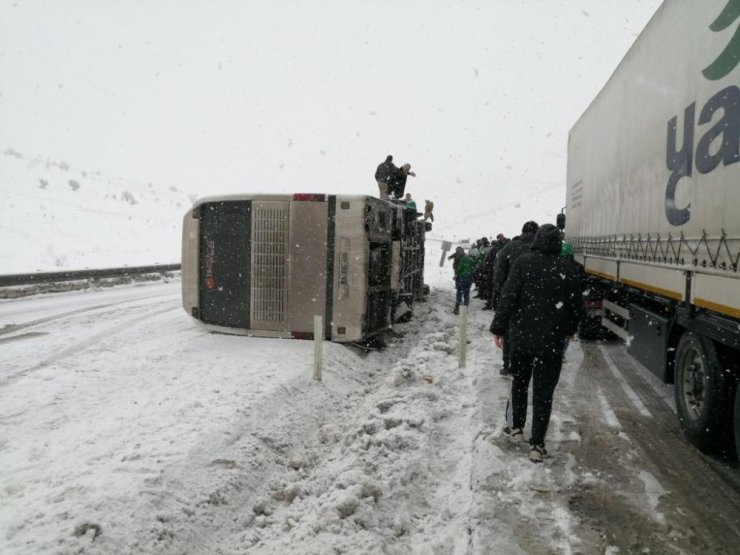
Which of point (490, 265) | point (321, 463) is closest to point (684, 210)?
point (321, 463)

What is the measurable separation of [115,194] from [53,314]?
109 feet

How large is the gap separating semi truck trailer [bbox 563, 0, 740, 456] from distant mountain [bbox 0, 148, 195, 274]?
21.0m

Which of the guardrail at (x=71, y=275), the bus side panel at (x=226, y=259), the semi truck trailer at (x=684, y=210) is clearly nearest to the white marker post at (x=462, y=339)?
the semi truck trailer at (x=684, y=210)

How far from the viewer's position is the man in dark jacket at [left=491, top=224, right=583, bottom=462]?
4.89 m

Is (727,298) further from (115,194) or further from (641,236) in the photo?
(115,194)

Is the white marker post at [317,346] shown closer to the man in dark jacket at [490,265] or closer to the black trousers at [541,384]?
the black trousers at [541,384]

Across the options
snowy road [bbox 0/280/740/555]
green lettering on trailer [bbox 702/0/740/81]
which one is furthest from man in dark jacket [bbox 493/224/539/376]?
green lettering on trailer [bbox 702/0/740/81]

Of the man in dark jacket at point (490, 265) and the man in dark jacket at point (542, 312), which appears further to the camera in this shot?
the man in dark jacket at point (490, 265)

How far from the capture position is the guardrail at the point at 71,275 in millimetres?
14523

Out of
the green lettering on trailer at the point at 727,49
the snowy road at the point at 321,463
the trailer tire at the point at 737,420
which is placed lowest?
the snowy road at the point at 321,463

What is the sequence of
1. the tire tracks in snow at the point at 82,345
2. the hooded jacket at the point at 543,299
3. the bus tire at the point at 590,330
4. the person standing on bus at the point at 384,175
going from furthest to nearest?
the person standing on bus at the point at 384,175 < the bus tire at the point at 590,330 < the tire tracks in snow at the point at 82,345 < the hooded jacket at the point at 543,299

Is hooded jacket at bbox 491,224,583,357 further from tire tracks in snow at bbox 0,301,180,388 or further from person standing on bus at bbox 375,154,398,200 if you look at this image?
person standing on bus at bbox 375,154,398,200

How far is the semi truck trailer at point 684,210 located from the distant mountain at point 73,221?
68.9 feet

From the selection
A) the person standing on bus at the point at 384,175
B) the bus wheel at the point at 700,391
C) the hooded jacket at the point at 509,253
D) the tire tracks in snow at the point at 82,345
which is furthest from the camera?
the person standing on bus at the point at 384,175
